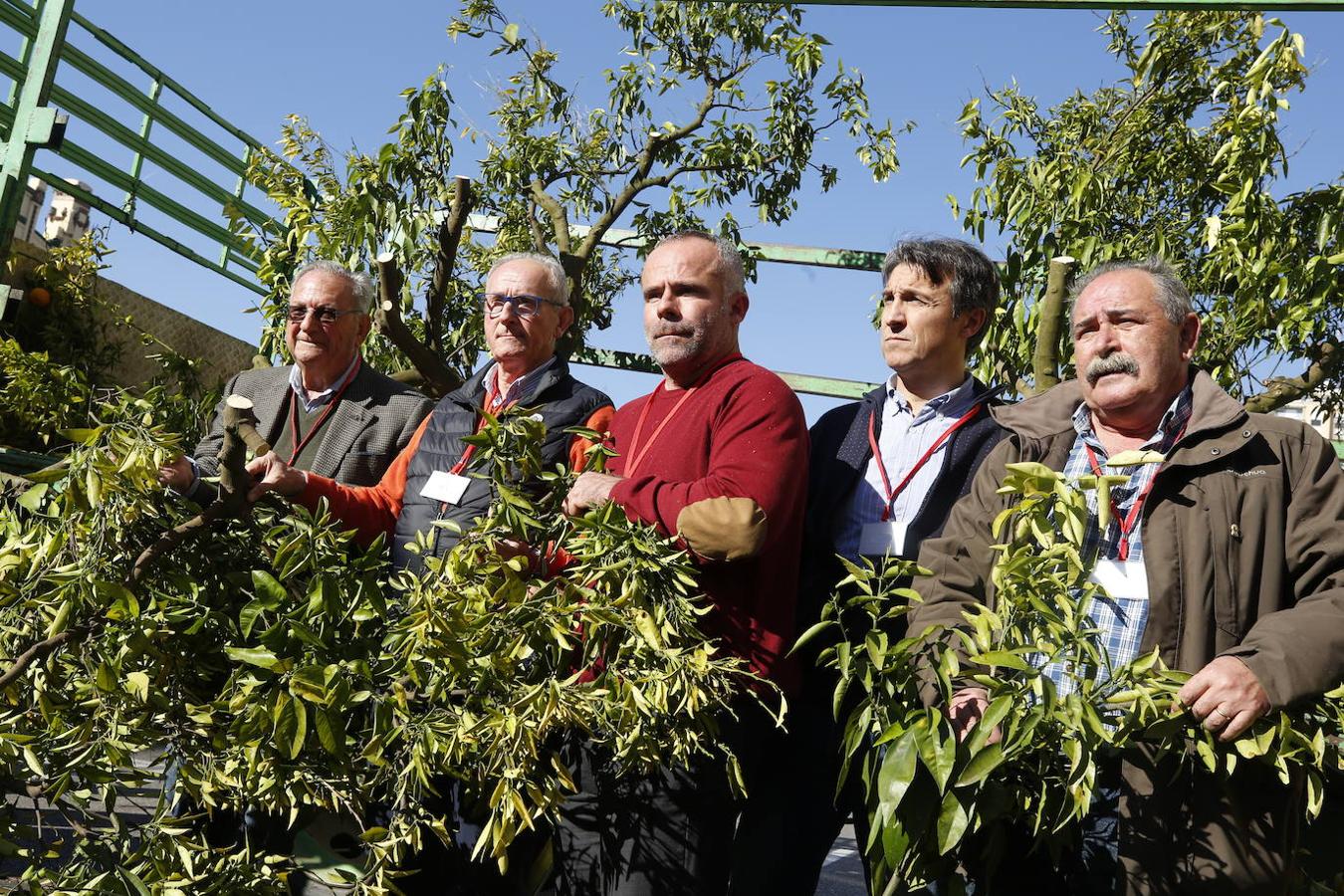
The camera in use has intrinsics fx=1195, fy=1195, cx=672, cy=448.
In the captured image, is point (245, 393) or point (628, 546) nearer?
point (628, 546)

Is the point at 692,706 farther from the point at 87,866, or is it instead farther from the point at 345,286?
the point at 345,286

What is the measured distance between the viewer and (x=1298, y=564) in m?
2.09

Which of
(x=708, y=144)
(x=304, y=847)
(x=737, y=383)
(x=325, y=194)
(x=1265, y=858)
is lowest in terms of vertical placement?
(x=304, y=847)

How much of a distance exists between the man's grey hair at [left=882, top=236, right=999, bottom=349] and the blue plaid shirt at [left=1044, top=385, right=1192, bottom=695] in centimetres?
52

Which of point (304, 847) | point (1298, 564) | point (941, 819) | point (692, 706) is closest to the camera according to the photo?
point (941, 819)

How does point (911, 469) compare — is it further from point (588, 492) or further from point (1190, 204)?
point (1190, 204)

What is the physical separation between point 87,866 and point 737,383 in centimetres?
143

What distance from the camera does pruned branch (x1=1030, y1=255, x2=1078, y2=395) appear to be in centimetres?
390

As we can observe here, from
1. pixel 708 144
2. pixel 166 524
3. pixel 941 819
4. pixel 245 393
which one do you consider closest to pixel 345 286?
pixel 245 393

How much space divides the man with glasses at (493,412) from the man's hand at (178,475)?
506mm

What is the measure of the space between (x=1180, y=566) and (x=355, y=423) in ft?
7.42

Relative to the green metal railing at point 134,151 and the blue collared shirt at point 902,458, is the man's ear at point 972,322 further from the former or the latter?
the green metal railing at point 134,151

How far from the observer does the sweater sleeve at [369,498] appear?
2.74m

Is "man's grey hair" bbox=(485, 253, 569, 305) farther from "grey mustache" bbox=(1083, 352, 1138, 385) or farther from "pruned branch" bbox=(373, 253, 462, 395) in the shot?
"pruned branch" bbox=(373, 253, 462, 395)
